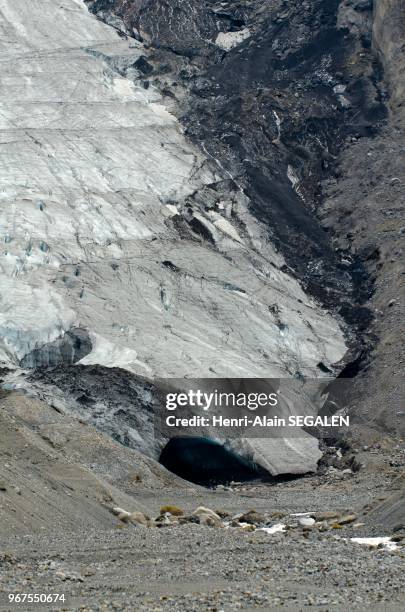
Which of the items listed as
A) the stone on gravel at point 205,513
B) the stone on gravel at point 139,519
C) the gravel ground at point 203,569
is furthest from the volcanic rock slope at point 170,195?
the gravel ground at point 203,569

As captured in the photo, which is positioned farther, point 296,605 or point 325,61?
point 325,61

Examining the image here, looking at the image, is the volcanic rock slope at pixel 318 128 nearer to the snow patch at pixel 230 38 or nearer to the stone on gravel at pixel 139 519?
the snow patch at pixel 230 38

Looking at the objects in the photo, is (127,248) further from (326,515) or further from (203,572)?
(203,572)

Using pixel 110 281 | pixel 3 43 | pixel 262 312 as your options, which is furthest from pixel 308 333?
pixel 3 43

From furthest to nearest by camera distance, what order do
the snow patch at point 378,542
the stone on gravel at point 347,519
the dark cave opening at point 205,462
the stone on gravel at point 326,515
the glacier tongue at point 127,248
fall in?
the glacier tongue at point 127,248
the dark cave opening at point 205,462
the stone on gravel at point 326,515
the stone on gravel at point 347,519
the snow patch at point 378,542

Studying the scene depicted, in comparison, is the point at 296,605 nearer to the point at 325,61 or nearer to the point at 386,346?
the point at 386,346

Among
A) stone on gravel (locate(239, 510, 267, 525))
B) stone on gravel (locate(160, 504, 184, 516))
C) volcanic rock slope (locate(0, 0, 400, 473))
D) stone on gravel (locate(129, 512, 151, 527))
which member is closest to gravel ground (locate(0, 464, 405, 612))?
stone on gravel (locate(129, 512, 151, 527))
